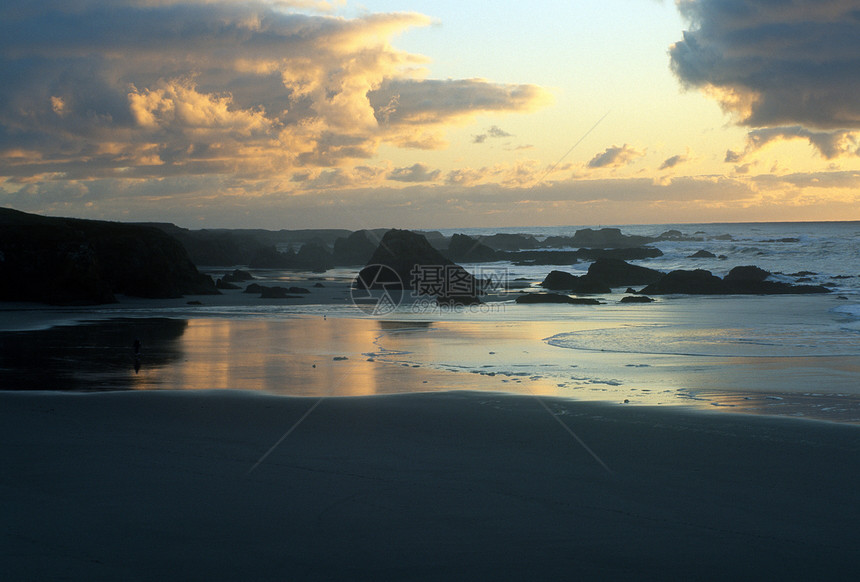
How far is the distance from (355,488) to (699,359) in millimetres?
11293

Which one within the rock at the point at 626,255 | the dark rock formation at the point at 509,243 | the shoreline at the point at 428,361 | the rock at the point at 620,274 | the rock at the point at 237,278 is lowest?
the shoreline at the point at 428,361

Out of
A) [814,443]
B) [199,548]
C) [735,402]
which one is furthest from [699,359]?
[199,548]

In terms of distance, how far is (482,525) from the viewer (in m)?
6.04

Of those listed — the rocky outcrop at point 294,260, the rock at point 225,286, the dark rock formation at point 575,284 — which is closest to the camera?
the dark rock formation at point 575,284

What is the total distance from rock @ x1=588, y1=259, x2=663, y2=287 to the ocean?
11.5m

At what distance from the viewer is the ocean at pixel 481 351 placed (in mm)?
12594

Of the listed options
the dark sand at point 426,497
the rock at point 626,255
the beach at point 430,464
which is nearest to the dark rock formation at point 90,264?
the beach at point 430,464

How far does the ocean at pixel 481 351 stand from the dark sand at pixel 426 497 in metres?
2.55

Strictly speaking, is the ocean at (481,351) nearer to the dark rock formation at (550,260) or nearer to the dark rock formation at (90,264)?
the dark rock formation at (90,264)

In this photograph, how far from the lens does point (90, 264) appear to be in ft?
116

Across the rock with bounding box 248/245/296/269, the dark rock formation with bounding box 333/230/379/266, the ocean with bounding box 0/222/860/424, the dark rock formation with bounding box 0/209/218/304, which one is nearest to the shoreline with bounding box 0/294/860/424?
the ocean with bounding box 0/222/860/424

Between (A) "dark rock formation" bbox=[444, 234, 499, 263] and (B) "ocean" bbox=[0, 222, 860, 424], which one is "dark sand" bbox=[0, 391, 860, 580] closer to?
(B) "ocean" bbox=[0, 222, 860, 424]

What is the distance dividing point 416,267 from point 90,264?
19.1 meters

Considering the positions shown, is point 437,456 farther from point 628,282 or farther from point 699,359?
point 628,282
